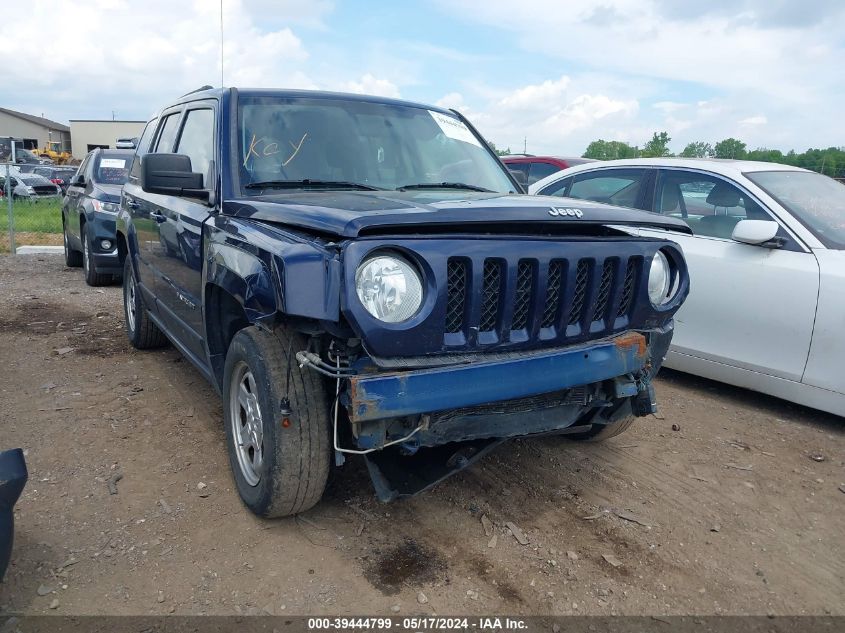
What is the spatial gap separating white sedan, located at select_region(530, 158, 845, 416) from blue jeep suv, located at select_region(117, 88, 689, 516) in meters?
1.40

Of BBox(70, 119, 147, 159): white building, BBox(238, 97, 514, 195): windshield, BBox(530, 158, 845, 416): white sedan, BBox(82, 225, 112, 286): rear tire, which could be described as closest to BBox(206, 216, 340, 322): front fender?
BBox(238, 97, 514, 195): windshield

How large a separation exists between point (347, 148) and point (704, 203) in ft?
9.15

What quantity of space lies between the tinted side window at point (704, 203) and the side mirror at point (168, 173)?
3320 millimetres

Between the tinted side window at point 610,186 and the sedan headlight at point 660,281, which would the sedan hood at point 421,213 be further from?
the tinted side window at point 610,186

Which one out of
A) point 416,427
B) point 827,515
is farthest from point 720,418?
point 416,427

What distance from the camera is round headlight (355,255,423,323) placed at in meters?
2.36

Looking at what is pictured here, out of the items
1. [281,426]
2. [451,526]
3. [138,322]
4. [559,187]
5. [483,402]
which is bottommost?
[451,526]

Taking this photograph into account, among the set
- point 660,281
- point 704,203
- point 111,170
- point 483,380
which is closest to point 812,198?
point 704,203

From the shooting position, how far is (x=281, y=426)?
8.61ft

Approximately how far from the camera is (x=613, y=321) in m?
2.94

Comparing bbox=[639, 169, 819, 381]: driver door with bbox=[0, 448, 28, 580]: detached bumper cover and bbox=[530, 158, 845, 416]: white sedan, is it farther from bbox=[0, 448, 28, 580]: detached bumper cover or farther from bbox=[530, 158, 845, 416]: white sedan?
bbox=[0, 448, 28, 580]: detached bumper cover

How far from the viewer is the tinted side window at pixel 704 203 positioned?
15.6 feet

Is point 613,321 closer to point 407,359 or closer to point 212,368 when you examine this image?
point 407,359

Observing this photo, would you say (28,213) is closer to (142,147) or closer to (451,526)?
(142,147)
